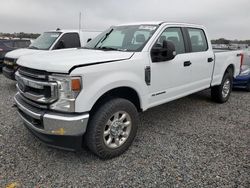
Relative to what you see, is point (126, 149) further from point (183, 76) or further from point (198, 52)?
point (198, 52)

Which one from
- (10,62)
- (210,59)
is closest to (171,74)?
(210,59)

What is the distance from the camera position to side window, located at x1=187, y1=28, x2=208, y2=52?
4773 mm

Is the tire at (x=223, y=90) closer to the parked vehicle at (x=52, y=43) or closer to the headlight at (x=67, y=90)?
the headlight at (x=67, y=90)

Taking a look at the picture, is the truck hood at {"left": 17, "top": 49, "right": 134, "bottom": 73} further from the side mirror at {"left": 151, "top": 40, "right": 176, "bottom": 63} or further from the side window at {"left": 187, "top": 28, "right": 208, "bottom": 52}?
the side window at {"left": 187, "top": 28, "right": 208, "bottom": 52}

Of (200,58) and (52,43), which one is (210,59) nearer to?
(200,58)

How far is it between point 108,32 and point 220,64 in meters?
2.93

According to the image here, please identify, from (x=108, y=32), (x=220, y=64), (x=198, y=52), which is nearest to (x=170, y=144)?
(x=198, y=52)

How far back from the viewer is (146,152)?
137 inches

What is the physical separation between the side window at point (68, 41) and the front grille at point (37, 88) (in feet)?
15.3

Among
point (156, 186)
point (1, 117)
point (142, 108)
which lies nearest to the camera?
point (156, 186)

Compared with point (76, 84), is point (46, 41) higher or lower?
higher

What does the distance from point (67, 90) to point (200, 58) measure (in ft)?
10.4

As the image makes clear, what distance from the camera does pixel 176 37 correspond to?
441 centimetres

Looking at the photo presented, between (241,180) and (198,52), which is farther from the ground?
(198,52)
